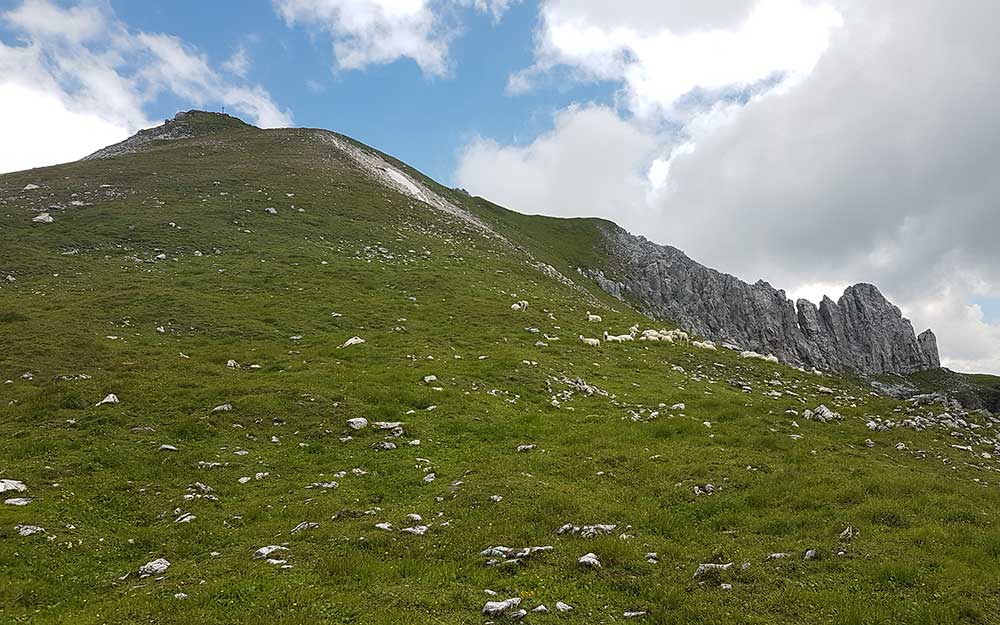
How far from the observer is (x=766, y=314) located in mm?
123062

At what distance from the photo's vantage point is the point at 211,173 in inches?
2719

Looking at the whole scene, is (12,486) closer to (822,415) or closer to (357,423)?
(357,423)

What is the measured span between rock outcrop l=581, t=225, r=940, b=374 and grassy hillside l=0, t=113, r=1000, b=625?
63.1 meters

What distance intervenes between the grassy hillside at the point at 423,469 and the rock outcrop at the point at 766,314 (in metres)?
63.1

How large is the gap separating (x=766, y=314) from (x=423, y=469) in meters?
120

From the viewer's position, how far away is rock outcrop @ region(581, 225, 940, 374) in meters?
102

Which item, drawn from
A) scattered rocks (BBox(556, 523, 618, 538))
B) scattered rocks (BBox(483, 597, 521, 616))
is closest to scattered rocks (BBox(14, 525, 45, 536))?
scattered rocks (BBox(483, 597, 521, 616))

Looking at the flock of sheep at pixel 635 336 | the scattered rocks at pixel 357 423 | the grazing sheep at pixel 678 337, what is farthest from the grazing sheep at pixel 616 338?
the scattered rocks at pixel 357 423

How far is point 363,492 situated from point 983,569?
45.2ft

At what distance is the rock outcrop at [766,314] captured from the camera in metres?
102

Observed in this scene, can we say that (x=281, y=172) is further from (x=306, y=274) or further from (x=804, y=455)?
(x=804, y=455)

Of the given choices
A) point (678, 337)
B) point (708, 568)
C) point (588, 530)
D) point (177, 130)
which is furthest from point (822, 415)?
point (177, 130)

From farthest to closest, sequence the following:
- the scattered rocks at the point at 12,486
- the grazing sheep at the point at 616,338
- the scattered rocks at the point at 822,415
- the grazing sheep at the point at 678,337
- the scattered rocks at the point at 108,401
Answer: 1. the grazing sheep at the point at 678,337
2. the grazing sheep at the point at 616,338
3. the scattered rocks at the point at 822,415
4. the scattered rocks at the point at 108,401
5. the scattered rocks at the point at 12,486

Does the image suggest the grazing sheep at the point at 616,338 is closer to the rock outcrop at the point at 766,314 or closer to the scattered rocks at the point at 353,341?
the scattered rocks at the point at 353,341
